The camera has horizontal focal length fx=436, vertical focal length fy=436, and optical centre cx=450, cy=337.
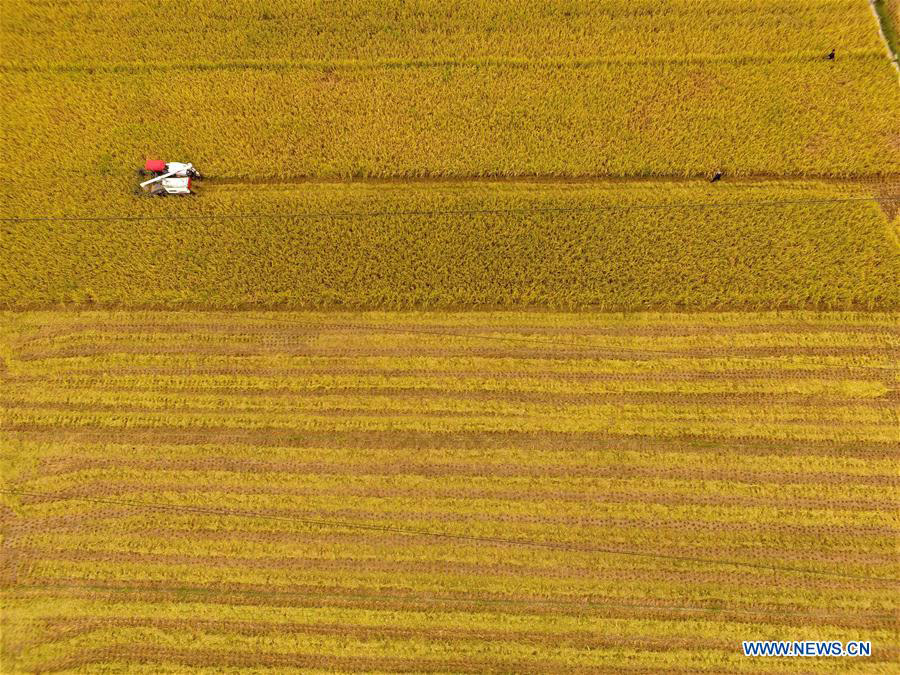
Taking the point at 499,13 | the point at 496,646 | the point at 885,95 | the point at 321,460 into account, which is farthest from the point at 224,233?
the point at 885,95

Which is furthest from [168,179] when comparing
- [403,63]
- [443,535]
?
[443,535]

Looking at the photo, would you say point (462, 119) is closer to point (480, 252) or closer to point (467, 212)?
point (467, 212)

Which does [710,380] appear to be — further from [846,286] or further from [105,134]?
[105,134]

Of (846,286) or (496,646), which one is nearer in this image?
(496,646)

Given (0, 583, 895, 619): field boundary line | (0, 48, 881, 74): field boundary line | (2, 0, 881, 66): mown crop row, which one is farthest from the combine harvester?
(0, 583, 895, 619): field boundary line

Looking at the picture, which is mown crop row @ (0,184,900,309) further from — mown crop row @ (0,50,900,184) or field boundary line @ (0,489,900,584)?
field boundary line @ (0,489,900,584)

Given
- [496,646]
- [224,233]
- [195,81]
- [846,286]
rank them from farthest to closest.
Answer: [195,81], [224,233], [846,286], [496,646]
